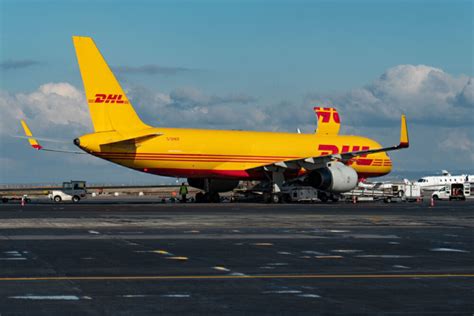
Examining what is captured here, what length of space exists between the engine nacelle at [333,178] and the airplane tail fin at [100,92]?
49.8 ft

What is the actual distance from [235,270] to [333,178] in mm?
53156

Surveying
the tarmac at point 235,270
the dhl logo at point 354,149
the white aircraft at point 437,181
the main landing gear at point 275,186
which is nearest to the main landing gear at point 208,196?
the main landing gear at point 275,186

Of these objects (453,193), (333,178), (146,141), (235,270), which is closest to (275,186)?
(333,178)

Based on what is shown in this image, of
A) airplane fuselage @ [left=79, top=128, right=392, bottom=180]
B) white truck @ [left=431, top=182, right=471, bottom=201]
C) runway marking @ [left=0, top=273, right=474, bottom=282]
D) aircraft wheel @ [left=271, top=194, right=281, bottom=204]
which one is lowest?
runway marking @ [left=0, top=273, right=474, bottom=282]

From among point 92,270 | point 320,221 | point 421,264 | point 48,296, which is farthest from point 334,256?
point 320,221

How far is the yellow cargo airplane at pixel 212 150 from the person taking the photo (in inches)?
2660

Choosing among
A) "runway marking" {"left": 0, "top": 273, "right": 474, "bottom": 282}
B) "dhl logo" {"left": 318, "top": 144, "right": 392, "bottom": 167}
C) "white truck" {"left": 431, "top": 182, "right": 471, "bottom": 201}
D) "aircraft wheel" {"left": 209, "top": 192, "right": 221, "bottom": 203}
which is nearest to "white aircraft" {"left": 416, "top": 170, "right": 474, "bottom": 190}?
"white truck" {"left": 431, "top": 182, "right": 471, "bottom": 201}

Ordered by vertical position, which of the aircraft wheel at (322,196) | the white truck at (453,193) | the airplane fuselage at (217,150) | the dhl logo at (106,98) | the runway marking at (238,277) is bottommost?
the runway marking at (238,277)

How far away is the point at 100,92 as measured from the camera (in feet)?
224

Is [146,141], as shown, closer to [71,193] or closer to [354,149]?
[354,149]

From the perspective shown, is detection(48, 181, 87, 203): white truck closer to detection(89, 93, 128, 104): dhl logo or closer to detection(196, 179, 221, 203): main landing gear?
detection(196, 179, 221, 203): main landing gear

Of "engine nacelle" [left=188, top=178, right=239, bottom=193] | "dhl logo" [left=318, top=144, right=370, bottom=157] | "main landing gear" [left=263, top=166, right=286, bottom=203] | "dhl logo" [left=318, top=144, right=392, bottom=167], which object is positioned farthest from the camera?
"dhl logo" [left=318, top=144, right=392, bottom=167]

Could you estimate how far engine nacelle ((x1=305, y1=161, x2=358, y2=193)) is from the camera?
72.4 metres

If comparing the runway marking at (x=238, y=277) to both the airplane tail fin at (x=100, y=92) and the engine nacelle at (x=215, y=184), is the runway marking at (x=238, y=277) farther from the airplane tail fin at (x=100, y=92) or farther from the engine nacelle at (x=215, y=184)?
the engine nacelle at (x=215, y=184)
